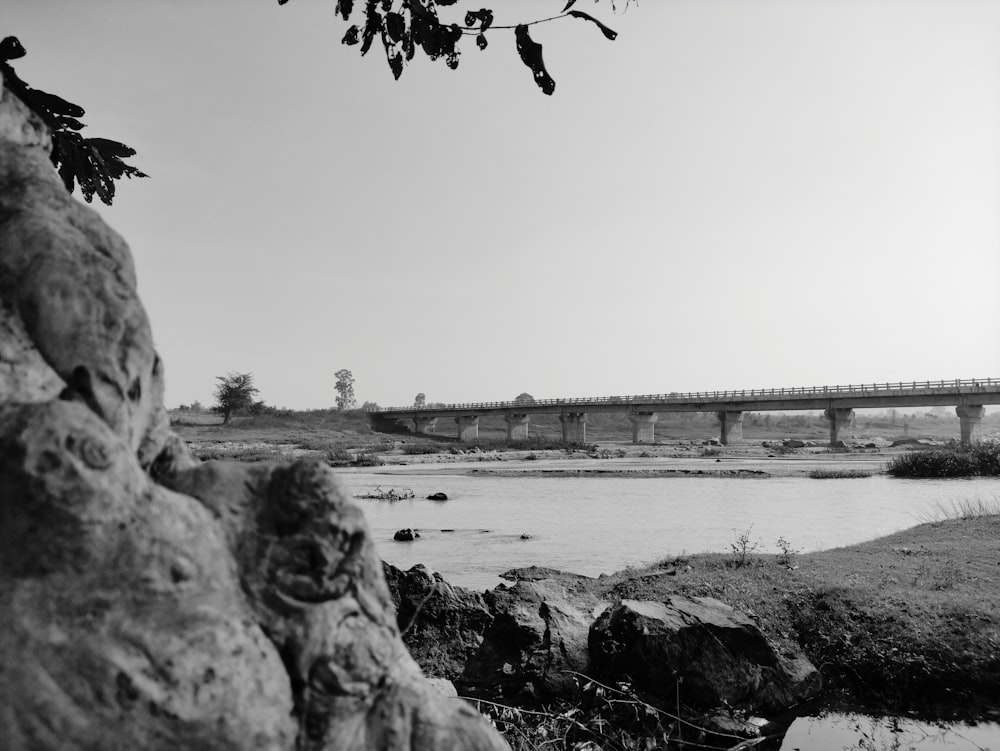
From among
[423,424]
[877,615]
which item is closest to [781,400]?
[423,424]

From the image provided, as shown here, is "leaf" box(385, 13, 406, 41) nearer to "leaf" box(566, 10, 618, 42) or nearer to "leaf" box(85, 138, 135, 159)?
"leaf" box(566, 10, 618, 42)

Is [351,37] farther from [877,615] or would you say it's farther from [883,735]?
[877,615]

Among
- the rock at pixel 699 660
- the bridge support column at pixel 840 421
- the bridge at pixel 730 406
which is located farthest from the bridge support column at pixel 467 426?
the rock at pixel 699 660

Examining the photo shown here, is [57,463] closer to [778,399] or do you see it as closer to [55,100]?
[55,100]

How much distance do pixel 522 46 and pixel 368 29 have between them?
0.88 metres

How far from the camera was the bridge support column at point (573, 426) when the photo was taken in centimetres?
8931

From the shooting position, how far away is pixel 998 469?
3388 centimetres

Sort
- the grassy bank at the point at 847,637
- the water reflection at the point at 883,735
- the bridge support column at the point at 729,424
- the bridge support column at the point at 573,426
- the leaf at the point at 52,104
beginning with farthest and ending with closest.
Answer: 1. the bridge support column at the point at 573,426
2. the bridge support column at the point at 729,424
3. the water reflection at the point at 883,735
4. the grassy bank at the point at 847,637
5. the leaf at the point at 52,104

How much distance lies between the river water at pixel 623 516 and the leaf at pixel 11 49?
1093 cm

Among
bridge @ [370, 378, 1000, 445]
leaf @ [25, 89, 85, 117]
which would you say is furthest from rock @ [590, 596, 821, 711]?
bridge @ [370, 378, 1000, 445]

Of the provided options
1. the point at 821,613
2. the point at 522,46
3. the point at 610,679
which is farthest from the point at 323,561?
the point at 821,613

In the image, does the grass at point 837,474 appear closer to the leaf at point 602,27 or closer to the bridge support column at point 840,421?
the bridge support column at point 840,421

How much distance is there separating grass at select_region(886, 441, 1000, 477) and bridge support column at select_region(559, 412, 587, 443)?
53.7m

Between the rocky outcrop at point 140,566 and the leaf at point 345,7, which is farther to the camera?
A: the leaf at point 345,7
